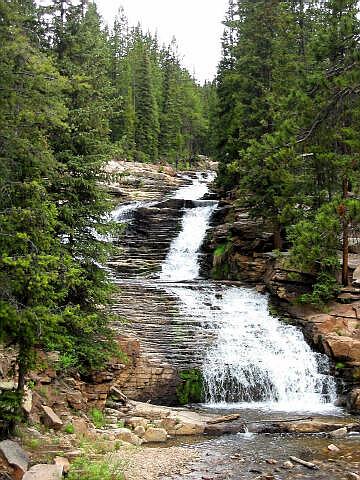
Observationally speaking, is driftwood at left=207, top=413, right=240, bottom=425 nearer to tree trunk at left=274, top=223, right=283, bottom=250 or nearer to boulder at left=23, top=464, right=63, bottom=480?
boulder at left=23, top=464, right=63, bottom=480

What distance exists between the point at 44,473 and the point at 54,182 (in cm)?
702

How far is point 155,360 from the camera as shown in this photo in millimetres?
16312

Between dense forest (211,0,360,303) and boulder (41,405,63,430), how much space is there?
759cm

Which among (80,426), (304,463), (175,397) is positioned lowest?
(175,397)

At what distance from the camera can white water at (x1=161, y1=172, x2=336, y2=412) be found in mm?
15883

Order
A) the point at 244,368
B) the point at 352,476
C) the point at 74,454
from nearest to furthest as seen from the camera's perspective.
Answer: the point at 74,454
the point at 352,476
the point at 244,368

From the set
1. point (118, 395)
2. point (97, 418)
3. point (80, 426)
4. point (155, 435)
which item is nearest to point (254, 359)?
point (118, 395)

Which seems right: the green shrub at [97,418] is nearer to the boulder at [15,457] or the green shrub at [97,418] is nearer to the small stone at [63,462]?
the small stone at [63,462]

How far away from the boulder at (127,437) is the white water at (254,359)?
15.7ft

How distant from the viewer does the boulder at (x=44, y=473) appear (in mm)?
7130

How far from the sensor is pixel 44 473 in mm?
7305

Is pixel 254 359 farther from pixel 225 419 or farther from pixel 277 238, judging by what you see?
pixel 277 238

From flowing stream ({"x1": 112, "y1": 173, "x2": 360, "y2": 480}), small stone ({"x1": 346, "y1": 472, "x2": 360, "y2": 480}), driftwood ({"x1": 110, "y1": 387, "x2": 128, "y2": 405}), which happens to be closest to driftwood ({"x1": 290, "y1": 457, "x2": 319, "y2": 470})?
flowing stream ({"x1": 112, "y1": 173, "x2": 360, "y2": 480})

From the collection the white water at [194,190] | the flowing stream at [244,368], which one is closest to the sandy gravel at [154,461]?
the flowing stream at [244,368]
